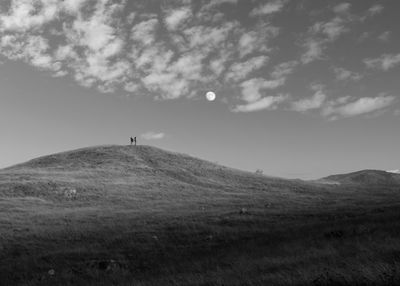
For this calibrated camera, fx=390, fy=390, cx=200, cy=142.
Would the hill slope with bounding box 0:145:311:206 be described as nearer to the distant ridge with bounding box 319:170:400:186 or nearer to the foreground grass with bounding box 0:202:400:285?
the foreground grass with bounding box 0:202:400:285

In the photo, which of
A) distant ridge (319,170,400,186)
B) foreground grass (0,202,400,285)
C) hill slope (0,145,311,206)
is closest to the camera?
foreground grass (0,202,400,285)

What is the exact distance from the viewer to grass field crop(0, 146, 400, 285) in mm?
12633

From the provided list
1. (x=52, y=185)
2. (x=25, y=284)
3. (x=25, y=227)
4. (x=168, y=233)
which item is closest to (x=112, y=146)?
(x=52, y=185)

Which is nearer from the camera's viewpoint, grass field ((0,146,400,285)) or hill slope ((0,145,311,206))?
grass field ((0,146,400,285))

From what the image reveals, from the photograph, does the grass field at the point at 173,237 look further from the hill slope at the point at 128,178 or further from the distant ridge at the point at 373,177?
the distant ridge at the point at 373,177

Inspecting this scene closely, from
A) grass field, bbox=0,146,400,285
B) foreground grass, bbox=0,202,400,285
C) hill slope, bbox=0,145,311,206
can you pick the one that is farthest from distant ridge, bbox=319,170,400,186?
foreground grass, bbox=0,202,400,285

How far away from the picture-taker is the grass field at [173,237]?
12633 millimetres

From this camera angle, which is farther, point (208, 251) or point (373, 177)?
point (373, 177)

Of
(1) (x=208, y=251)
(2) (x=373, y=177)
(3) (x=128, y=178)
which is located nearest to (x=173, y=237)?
(1) (x=208, y=251)

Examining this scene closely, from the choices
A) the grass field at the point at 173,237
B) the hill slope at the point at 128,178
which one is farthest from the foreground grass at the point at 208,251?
the hill slope at the point at 128,178

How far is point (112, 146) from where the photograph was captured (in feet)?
370

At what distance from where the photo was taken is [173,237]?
29125mm

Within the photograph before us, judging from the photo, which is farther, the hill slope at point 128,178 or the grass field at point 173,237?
the hill slope at point 128,178

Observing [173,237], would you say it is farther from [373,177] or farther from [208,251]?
[373,177]
